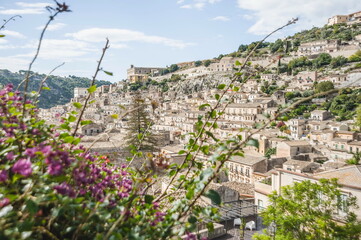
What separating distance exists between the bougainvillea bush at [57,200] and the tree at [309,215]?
8884 millimetres

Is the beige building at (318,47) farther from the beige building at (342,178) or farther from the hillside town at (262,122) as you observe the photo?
the beige building at (342,178)

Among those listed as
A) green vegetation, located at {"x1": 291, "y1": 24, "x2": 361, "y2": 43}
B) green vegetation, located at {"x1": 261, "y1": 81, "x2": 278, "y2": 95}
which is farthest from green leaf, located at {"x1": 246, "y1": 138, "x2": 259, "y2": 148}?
green vegetation, located at {"x1": 291, "y1": 24, "x2": 361, "y2": 43}

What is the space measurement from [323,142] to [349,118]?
13910mm

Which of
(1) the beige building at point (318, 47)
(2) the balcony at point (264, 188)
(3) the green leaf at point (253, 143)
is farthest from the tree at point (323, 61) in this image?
(3) the green leaf at point (253, 143)

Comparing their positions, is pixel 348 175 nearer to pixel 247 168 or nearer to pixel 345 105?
pixel 247 168

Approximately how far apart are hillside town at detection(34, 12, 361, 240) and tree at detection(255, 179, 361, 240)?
2.50 metres

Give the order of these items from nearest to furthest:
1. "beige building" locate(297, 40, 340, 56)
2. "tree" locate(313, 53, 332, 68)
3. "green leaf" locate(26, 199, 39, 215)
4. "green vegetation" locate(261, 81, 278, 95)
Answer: "green leaf" locate(26, 199, 39, 215) → "green vegetation" locate(261, 81, 278, 95) → "tree" locate(313, 53, 332, 68) → "beige building" locate(297, 40, 340, 56)

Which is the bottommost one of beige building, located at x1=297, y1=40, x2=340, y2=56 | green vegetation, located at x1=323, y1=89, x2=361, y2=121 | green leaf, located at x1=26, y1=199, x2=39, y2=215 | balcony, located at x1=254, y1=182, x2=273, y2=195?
balcony, located at x1=254, y1=182, x2=273, y2=195

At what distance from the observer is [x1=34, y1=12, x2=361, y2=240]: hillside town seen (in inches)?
143

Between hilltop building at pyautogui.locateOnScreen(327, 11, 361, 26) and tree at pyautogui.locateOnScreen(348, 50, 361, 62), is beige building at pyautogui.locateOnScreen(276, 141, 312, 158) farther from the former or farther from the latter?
hilltop building at pyautogui.locateOnScreen(327, 11, 361, 26)

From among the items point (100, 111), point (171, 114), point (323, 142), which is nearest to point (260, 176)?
point (323, 142)

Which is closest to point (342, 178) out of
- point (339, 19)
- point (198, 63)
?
point (198, 63)

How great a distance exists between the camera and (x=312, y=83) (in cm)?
7881

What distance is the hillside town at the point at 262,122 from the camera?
363cm
